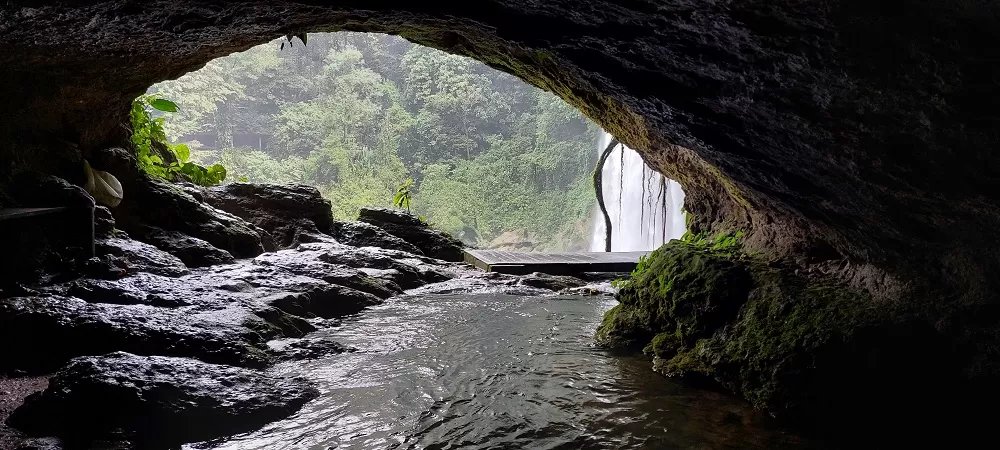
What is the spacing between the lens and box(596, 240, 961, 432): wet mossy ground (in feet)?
10.7

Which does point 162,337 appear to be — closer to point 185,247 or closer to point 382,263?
point 185,247

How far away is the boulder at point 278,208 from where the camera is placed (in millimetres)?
10461

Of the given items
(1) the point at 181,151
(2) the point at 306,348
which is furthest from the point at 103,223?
(1) the point at 181,151

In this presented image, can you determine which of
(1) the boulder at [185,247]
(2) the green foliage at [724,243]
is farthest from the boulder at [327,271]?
(2) the green foliage at [724,243]

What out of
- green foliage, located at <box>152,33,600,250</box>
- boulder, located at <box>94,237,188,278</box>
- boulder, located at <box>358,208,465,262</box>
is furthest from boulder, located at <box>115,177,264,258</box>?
green foliage, located at <box>152,33,600,250</box>

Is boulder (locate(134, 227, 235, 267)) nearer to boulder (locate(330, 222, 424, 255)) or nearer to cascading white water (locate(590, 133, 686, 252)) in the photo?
boulder (locate(330, 222, 424, 255))

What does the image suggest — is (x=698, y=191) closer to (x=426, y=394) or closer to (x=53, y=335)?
(x=426, y=394)

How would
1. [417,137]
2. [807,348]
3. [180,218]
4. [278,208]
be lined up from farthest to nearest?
[417,137]
[278,208]
[180,218]
[807,348]

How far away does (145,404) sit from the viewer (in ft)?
10.2

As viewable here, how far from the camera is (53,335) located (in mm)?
3873

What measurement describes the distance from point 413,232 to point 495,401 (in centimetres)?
958

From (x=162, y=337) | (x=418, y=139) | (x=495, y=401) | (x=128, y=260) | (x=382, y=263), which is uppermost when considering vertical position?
(x=418, y=139)

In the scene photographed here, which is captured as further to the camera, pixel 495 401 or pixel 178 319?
Answer: pixel 178 319

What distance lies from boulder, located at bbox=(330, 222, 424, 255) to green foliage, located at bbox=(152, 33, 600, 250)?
20.8 m
